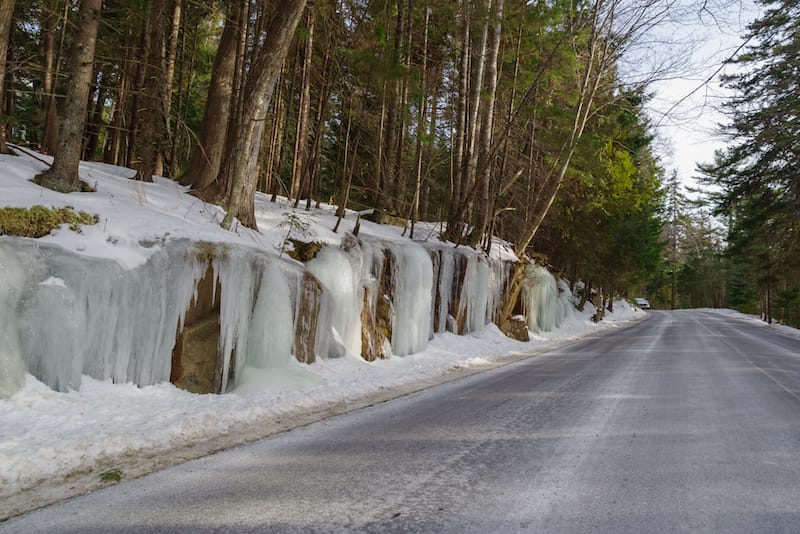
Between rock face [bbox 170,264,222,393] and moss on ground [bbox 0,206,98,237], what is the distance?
146 cm

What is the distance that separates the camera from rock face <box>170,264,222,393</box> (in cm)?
571

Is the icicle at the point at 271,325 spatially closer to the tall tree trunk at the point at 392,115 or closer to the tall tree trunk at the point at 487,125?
the tall tree trunk at the point at 392,115

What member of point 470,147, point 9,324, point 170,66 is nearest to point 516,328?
point 470,147

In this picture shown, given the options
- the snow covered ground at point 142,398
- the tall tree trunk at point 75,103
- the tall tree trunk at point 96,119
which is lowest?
the snow covered ground at point 142,398

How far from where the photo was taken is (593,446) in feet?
13.2

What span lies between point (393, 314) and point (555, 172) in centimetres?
1087

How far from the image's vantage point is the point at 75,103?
6.47 m

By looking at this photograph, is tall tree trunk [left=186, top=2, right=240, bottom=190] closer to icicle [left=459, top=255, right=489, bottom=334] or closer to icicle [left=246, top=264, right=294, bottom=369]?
icicle [left=246, top=264, right=294, bottom=369]

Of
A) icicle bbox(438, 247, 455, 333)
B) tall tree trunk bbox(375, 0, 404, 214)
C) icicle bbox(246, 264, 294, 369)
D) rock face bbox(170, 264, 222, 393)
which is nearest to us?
rock face bbox(170, 264, 222, 393)

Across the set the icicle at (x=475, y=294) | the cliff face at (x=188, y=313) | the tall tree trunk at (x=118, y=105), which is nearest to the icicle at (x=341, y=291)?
the cliff face at (x=188, y=313)

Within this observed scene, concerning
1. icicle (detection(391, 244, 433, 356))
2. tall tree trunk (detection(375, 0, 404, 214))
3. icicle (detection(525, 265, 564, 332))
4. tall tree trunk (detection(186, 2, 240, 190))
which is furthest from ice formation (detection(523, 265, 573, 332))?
tall tree trunk (detection(186, 2, 240, 190))

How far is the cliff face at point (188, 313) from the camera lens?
15.0 ft

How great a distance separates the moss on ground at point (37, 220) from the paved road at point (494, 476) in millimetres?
3170

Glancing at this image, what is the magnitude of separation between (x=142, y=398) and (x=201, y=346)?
0.97 meters
